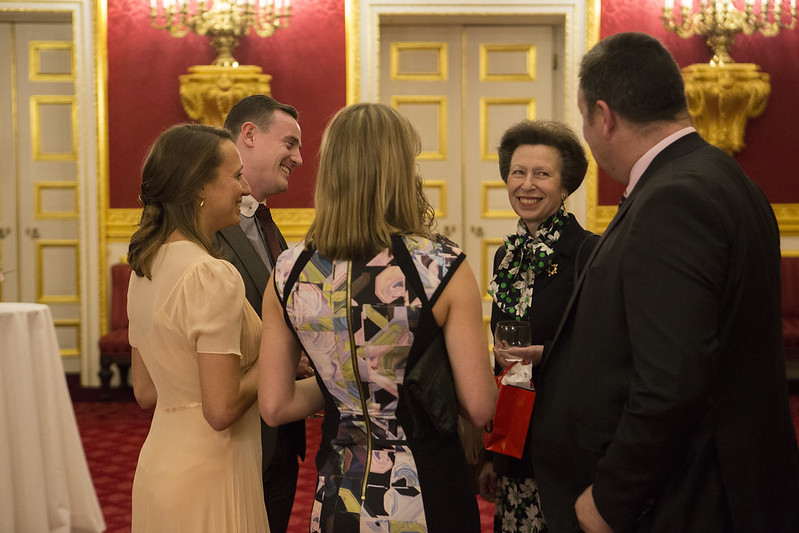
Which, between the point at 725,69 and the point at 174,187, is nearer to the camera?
the point at 174,187

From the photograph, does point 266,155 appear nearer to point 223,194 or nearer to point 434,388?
point 223,194

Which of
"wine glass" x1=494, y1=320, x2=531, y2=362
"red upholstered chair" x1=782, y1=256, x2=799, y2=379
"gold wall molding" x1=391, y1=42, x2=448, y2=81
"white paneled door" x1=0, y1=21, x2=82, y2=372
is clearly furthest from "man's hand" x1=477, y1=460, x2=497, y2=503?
"white paneled door" x1=0, y1=21, x2=82, y2=372

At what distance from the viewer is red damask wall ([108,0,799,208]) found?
6.52 m

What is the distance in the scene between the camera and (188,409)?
1901 millimetres

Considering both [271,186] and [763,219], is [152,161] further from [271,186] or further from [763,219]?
[763,219]

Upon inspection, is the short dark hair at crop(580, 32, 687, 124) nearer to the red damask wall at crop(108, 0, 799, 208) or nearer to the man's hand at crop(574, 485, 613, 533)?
the man's hand at crop(574, 485, 613, 533)

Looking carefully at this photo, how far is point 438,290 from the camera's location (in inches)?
62.2

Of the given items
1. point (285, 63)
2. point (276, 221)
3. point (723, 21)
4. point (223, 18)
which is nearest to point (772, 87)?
point (723, 21)

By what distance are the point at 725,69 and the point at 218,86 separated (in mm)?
3810

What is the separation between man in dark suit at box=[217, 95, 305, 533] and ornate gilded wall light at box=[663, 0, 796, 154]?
446cm

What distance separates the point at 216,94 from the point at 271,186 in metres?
3.80

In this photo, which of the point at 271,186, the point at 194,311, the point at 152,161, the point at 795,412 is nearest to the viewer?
the point at 194,311

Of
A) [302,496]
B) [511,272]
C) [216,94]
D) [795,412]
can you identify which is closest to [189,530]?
[511,272]

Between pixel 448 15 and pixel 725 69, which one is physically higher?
pixel 448 15
